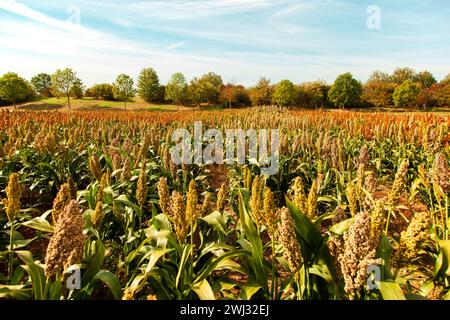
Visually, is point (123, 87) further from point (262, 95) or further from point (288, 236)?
point (288, 236)

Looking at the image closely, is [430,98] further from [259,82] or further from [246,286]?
[246,286]

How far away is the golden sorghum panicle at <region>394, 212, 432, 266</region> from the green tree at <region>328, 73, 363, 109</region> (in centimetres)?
6248

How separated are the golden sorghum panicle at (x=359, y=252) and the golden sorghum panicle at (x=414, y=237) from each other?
189 millimetres

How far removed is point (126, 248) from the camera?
302 centimetres

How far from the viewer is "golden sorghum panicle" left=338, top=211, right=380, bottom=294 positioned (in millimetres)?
1445

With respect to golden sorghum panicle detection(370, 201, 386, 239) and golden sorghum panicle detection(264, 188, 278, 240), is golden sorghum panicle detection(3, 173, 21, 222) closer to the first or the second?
golden sorghum panicle detection(264, 188, 278, 240)

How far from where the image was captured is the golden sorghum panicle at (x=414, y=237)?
1.47 metres

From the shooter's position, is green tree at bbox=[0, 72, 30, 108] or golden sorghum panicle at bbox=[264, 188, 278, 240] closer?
golden sorghum panicle at bbox=[264, 188, 278, 240]

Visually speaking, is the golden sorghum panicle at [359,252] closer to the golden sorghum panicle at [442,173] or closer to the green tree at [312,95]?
the golden sorghum panicle at [442,173]

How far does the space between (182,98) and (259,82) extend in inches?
733

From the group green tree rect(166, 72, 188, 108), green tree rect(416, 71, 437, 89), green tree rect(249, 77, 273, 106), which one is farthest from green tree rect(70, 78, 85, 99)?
green tree rect(416, 71, 437, 89)

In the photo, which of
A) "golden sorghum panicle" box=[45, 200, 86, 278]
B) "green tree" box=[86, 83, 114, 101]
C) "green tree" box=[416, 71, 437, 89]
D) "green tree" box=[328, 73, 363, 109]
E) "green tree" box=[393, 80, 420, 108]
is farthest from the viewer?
"green tree" box=[416, 71, 437, 89]

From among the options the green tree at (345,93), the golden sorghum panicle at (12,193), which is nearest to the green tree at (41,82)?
the green tree at (345,93)
